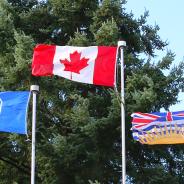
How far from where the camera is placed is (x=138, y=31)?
53.5ft

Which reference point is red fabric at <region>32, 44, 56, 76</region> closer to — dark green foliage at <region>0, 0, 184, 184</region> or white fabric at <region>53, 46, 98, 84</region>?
white fabric at <region>53, 46, 98, 84</region>

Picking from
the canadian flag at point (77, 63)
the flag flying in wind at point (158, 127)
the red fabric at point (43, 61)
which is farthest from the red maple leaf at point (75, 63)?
the flag flying in wind at point (158, 127)

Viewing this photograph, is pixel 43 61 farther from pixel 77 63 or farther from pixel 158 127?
pixel 158 127

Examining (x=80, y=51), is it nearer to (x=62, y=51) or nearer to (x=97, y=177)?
(x=62, y=51)

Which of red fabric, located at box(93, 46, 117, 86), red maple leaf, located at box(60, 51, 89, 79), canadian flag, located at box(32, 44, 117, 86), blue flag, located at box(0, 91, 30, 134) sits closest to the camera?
blue flag, located at box(0, 91, 30, 134)

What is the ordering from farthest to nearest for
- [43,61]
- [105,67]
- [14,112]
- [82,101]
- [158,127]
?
1. [82,101]
2. [43,61]
3. [105,67]
4. [14,112]
5. [158,127]

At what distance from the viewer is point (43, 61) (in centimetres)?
1130

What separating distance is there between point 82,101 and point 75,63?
205cm

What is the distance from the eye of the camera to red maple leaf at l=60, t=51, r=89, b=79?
11188 millimetres

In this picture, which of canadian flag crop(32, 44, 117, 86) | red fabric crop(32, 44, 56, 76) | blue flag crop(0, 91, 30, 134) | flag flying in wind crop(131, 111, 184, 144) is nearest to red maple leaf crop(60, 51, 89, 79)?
canadian flag crop(32, 44, 117, 86)

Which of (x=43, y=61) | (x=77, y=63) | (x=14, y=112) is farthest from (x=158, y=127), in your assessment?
(x=14, y=112)

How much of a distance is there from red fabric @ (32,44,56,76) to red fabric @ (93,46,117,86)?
908mm

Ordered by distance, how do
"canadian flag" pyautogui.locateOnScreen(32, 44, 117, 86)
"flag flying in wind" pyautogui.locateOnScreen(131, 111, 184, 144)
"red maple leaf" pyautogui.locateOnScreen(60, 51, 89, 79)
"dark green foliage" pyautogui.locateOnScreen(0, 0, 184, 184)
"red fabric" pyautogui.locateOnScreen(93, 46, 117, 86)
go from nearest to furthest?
"flag flying in wind" pyautogui.locateOnScreen(131, 111, 184, 144)
"red fabric" pyautogui.locateOnScreen(93, 46, 117, 86)
"canadian flag" pyautogui.locateOnScreen(32, 44, 117, 86)
"red maple leaf" pyautogui.locateOnScreen(60, 51, 89, 79)
"dark green foliage" pyautogui.locateOnScreen(0, 0, 184, 184)

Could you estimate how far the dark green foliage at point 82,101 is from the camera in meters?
13.0
